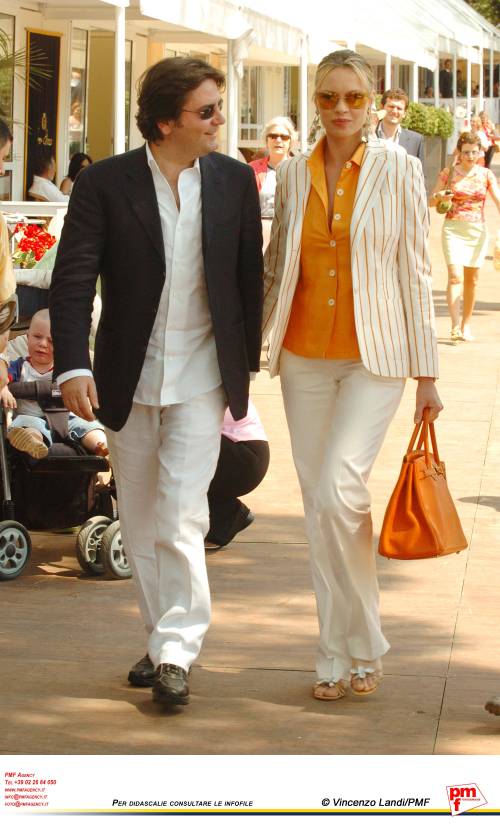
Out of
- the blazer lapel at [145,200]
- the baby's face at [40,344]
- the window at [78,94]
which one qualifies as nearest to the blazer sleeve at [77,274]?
the blazer lapel at [145,200]

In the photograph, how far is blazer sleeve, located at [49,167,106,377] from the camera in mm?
4855

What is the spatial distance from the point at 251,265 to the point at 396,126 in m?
9.27

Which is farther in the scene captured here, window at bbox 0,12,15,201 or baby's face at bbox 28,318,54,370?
window at bbox 0,12,15,201

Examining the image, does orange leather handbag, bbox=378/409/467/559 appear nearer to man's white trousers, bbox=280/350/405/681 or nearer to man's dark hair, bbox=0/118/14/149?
man's white trousers, bbox=280/350/405/681

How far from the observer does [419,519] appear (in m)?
4.98

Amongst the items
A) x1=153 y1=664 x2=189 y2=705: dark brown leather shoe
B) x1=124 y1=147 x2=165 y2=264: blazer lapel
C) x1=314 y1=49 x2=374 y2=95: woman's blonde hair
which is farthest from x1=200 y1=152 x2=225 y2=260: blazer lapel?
x1=153 y1=664 x2=189 y2=705: dark brown leather shoe

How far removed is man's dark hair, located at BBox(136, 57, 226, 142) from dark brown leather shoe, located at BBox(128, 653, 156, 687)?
1.75 metres

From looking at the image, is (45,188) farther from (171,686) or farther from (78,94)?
(171,686)

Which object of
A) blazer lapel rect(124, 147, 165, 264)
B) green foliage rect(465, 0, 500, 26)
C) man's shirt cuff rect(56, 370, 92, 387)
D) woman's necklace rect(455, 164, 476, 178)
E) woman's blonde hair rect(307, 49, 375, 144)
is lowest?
man's shirt cuff rect(56, 370, 92, 387)

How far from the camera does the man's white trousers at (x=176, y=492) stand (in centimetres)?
491

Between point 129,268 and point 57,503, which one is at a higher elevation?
point 129,268
